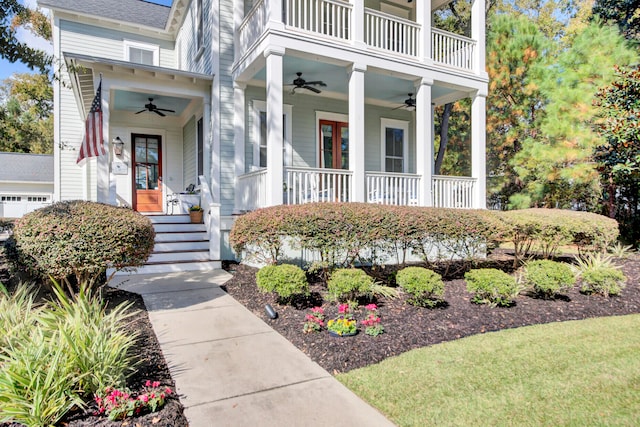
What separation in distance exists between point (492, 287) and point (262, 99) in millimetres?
7137

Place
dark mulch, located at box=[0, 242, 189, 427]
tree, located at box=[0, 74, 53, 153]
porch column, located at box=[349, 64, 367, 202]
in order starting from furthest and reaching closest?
tree, located at box=[0, 74, 53, 153], porch column, located at box=[349, 64, 367, 202], dark mulch, located at box=[0, 242, 189, 427]

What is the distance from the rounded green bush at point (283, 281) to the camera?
479cm

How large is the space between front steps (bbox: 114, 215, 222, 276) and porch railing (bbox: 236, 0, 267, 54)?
452 cm

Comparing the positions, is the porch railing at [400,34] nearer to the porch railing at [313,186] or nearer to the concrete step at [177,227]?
the porch railing at [313,186]

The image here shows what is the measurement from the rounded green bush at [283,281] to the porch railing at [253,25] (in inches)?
202

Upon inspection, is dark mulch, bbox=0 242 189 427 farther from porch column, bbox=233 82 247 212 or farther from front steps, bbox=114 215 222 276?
porch column, bbox=233 82 247 212

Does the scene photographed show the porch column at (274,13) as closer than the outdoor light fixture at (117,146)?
Yes

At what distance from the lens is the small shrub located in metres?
4.92

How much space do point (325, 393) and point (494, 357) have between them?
177 cm

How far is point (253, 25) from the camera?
8109 millimetres

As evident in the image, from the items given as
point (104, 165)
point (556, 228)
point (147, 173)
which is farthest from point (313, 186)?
point (147, 173)

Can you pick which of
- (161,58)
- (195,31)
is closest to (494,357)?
(195,31)

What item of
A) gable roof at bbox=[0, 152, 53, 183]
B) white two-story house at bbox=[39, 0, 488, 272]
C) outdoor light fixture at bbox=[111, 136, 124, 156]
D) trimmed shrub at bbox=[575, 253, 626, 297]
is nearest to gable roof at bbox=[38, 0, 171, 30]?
white two-story house at bbox=[39, 0, 488, 272]

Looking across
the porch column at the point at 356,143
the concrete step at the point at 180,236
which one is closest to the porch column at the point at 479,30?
the porch column at the point at 356,143
